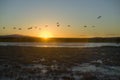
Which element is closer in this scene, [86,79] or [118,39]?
[86,79]

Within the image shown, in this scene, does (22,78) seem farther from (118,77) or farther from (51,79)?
(118,77)

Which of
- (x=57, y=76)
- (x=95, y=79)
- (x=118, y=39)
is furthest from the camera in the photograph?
(x=118, y=39)

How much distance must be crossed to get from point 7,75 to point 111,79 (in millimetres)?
6401

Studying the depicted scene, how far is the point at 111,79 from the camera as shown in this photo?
1600cm

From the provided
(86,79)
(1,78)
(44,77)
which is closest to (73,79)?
(86,79)

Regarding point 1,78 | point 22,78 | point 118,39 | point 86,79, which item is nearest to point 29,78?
point 22,78

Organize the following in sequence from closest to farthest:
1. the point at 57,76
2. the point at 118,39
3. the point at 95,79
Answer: the point at 95,79
the point at 57,76
the point at 118,39

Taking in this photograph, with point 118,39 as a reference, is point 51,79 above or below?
above

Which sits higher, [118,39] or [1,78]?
[1,78]

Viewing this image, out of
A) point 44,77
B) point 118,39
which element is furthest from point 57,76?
point 118,39

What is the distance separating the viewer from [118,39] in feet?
466

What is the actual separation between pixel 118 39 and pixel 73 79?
12955 centimetres

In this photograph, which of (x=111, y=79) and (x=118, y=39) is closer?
(x=111, y=79)

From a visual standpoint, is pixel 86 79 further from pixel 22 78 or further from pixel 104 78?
pixel 22 78
